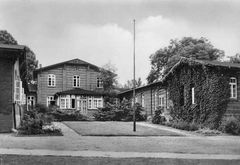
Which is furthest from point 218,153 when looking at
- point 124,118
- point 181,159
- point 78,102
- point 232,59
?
point 232,59

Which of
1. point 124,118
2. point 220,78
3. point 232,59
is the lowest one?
point 124,118

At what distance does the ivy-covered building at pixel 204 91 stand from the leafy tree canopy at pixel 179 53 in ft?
75.6

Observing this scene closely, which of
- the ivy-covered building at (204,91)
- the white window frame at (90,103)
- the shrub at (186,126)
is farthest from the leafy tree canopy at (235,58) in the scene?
the shrub at (186,126)

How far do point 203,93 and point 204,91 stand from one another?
0.17 metres

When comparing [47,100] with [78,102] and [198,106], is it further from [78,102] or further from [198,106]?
[198,106]

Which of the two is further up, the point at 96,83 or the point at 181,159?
the point at 96,83

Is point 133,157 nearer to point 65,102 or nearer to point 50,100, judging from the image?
point 65,102

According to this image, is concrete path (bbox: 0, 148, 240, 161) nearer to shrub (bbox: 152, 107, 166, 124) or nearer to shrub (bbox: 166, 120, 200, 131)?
shrub (bbox: 166, 120, 200, 131)

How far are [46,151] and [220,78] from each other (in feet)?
50.5

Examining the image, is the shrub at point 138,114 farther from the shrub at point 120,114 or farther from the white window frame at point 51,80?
the white window frame at point 51,80

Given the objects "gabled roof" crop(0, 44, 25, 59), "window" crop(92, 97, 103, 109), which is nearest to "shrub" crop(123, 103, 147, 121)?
"window" crop(92, 97, 103, 109)

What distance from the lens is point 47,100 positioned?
47.1m

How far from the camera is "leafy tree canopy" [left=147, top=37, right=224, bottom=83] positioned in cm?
5203

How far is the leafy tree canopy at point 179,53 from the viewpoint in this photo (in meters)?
52.0
